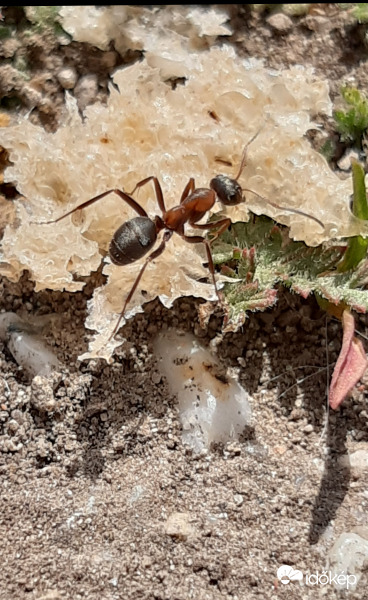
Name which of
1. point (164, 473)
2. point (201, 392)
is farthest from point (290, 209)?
point (164, 473)

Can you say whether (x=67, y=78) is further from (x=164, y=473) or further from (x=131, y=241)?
(x=164, y=473)

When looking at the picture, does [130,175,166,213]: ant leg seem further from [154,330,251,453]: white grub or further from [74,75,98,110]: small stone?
[74,75,98,110]: small stone

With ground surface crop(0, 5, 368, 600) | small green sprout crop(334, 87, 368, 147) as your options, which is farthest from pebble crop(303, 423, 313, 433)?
small green sprout crop(334, 87, 368, 147)

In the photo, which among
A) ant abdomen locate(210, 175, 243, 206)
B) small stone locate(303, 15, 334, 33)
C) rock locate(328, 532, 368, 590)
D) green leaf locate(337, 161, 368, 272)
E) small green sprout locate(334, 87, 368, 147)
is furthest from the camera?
small stone locate(303, 15, 334, 33)

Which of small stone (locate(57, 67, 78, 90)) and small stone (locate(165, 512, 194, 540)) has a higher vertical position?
small stone (locate(57, 67, 78, 90))

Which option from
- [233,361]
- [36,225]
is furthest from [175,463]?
[36,225]

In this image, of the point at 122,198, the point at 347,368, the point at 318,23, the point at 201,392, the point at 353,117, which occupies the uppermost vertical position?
the point at 318,23

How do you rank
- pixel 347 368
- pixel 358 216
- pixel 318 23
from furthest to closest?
pixel 318 23 → pixel 358 216 → pixel 347 368
